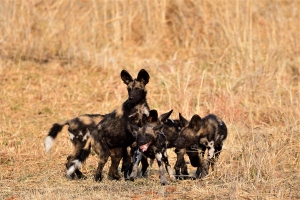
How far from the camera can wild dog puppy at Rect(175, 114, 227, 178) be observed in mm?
7918

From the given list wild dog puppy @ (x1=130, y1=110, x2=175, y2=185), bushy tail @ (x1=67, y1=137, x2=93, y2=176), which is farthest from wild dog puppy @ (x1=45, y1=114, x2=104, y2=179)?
wild dog puppy @ (x1=130, y1=110, x2=175, y2=185)

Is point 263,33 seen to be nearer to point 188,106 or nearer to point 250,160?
point 188,106

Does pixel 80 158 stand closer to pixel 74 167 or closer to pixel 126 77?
pixel 74 167

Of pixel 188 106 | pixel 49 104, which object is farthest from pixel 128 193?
pixel 49 104

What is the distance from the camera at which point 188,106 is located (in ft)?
36.0

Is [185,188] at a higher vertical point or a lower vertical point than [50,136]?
lower

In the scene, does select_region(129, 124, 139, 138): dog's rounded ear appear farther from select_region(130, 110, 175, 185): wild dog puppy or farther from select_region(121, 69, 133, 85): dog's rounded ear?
select_region(121, 69, 133, 85): dog's rounded ear

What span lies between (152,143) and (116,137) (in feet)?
1.65

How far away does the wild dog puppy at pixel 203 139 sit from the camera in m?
7.92

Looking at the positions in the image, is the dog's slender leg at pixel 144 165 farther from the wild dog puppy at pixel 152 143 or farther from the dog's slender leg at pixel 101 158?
the dog's slender leg at pixel 101 158

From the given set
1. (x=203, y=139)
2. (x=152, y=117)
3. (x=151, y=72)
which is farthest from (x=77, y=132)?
(x=151, y=72)

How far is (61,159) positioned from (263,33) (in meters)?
7.19

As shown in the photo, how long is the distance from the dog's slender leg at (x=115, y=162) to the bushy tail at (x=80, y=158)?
11.7 inches

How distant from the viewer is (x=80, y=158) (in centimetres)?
793
